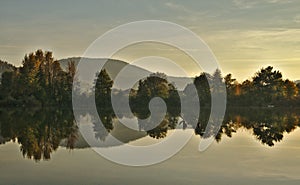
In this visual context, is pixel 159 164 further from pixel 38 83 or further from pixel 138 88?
pixel 138 88

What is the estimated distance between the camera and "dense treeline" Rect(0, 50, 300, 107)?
52.3 metres

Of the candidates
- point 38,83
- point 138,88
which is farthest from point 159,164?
point 138,88

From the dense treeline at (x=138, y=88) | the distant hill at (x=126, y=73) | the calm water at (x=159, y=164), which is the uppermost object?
the distant hill at (x=126, y=73)

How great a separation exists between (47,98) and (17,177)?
45.6 meters

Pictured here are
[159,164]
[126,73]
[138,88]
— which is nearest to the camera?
[159,164]

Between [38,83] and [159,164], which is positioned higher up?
[38,83]

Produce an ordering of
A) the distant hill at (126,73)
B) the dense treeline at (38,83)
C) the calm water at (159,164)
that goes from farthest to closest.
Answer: the distant hill at (126,73) → the dense treeline at (38,83) → the calm water at (159,164)

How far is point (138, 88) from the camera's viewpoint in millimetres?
59344

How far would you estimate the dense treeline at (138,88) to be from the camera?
2060 inches

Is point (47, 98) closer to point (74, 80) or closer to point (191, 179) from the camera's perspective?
point (74, 80)

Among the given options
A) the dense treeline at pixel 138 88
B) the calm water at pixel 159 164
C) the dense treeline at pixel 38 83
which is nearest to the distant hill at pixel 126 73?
the dense treeline at pixel 138 88

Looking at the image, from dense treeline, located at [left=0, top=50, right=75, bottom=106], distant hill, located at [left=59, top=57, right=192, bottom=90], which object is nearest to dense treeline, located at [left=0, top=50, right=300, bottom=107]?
dense treeline, located at [left=0, top=50, right=75, bottom=106]

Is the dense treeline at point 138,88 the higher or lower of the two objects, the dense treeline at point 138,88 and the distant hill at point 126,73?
the lower

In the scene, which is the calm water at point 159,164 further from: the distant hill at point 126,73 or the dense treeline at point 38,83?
the dense treeline at point 38,83
